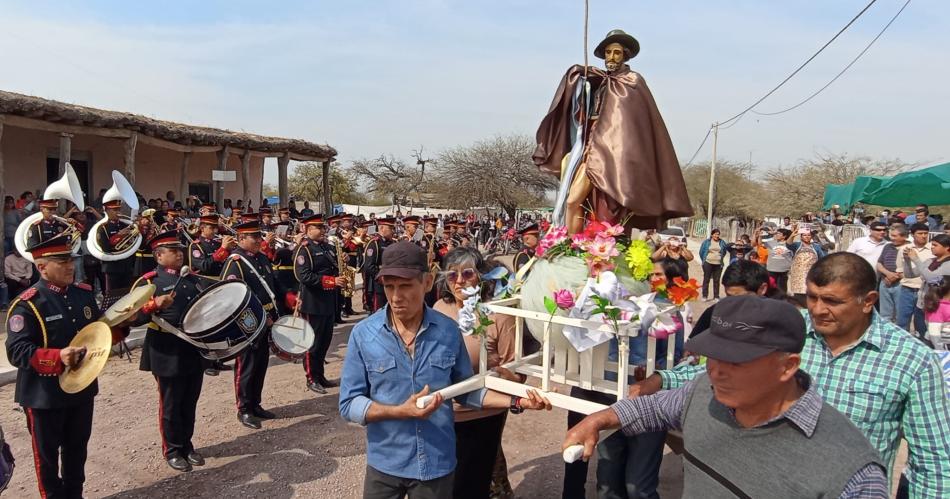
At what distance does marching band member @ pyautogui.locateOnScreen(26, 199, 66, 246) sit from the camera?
882 centimetres

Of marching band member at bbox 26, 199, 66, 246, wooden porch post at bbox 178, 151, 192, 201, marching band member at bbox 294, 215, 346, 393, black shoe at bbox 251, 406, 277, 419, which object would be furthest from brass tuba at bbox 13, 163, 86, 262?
wooden porch post at bbox 178, 151, 192, 201

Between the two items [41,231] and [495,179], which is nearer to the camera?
[41,231]

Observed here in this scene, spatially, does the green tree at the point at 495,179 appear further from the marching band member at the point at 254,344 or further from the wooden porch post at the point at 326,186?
the marching band member at the point at 254,344

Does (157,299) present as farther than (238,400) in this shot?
No

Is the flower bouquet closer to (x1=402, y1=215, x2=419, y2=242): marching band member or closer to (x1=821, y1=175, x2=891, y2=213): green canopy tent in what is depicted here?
(x1=402, y1=215, x2=419, y2=242): marching band member

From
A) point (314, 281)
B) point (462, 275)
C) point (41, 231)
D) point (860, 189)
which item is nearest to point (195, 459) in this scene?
point (314, 281)

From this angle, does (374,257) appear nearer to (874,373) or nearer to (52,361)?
(52,361)

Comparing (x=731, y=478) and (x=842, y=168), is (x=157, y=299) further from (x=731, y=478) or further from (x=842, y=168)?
(x=842, y=168)

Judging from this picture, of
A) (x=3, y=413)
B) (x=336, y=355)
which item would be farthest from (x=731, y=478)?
(x=336, y=355)

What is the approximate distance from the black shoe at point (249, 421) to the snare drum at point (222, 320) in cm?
108

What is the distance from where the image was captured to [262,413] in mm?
5969

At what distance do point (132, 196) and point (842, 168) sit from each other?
39.9 metres

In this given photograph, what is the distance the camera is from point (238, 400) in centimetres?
579

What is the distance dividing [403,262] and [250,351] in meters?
3.81
